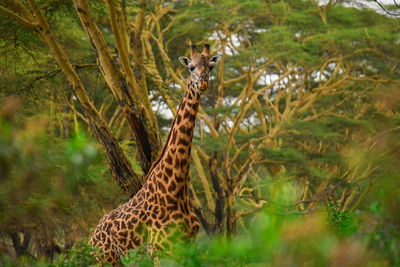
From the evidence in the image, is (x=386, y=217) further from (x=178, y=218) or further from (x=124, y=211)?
(x=124, y=211)

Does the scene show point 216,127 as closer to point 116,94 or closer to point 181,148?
point 116,94

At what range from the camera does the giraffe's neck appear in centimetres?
360

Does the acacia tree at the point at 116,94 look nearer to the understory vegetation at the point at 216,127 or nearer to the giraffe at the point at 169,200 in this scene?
the understory vegetation at the point at 216,127

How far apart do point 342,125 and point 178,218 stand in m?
11.1

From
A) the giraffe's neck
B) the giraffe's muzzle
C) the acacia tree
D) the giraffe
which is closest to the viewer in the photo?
the giraffe's muzzle

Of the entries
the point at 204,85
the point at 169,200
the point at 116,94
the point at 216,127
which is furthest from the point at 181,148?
the point at 216,127

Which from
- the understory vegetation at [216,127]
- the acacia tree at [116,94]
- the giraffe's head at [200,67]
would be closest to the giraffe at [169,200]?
the giraffe's head at [200,67]

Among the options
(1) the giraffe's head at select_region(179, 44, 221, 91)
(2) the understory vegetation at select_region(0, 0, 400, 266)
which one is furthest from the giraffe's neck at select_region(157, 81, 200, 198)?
(2) the understory vegetation at select_region(0, 0, 400, 266)

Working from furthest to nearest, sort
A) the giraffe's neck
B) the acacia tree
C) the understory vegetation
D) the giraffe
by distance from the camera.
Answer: the acacia tree < the giraffe's neck < the giraffe < the understory vegetation

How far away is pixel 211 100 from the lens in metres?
17.5

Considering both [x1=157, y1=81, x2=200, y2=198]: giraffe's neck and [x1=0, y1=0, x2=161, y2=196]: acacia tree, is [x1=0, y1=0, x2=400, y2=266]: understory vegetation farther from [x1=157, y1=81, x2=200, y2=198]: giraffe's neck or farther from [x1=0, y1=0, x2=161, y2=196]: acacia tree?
[x1=157, y1=81, x2=200, y2=198]: giraffe's neck

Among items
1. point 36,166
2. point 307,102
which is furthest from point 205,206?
point 36,166

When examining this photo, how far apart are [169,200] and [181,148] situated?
1.25 feet

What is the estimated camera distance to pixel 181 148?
3.66 m
